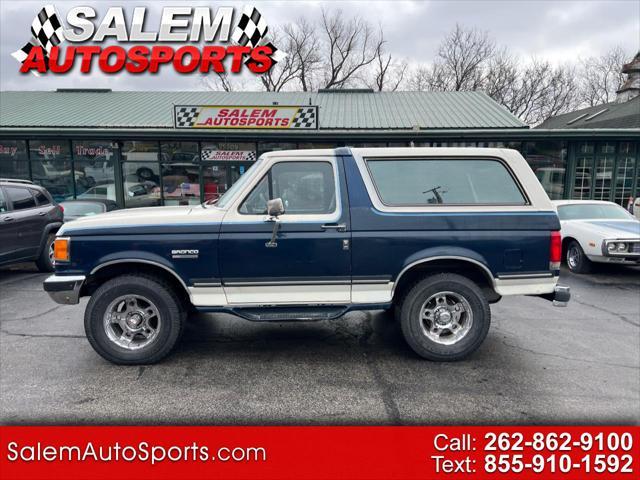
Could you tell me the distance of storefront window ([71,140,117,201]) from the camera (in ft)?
49.0

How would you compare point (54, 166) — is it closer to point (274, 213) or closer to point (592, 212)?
point (274, 213)

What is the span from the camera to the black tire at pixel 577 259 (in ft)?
26.8

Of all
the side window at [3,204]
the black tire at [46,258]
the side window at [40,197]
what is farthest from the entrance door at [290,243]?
the side window at [40,197]

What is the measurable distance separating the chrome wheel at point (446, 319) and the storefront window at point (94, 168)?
1438 centimetres

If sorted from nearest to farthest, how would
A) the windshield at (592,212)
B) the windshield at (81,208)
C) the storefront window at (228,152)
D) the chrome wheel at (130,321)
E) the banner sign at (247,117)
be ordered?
the chrome wheel at (130,321)
the windshield at (592,212)
the windshield at (81,208)
the banner sign at (247,117)
the storefront window at (228,152)

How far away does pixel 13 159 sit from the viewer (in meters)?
15.1

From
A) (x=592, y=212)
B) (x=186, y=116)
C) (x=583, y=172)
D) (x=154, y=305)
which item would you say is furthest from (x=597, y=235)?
(x=186, y=116)

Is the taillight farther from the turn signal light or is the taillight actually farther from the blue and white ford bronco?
the turn signal light

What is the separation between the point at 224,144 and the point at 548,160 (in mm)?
11806

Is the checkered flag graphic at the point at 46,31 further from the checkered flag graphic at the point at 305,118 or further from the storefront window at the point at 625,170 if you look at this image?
the storefront window at the point at 625,170

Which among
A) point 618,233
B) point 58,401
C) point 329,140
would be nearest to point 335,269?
point 58,401

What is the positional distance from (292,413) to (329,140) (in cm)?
1241

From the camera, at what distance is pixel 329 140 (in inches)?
571

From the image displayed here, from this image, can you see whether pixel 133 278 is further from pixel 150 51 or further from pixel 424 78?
pixel 424 78
